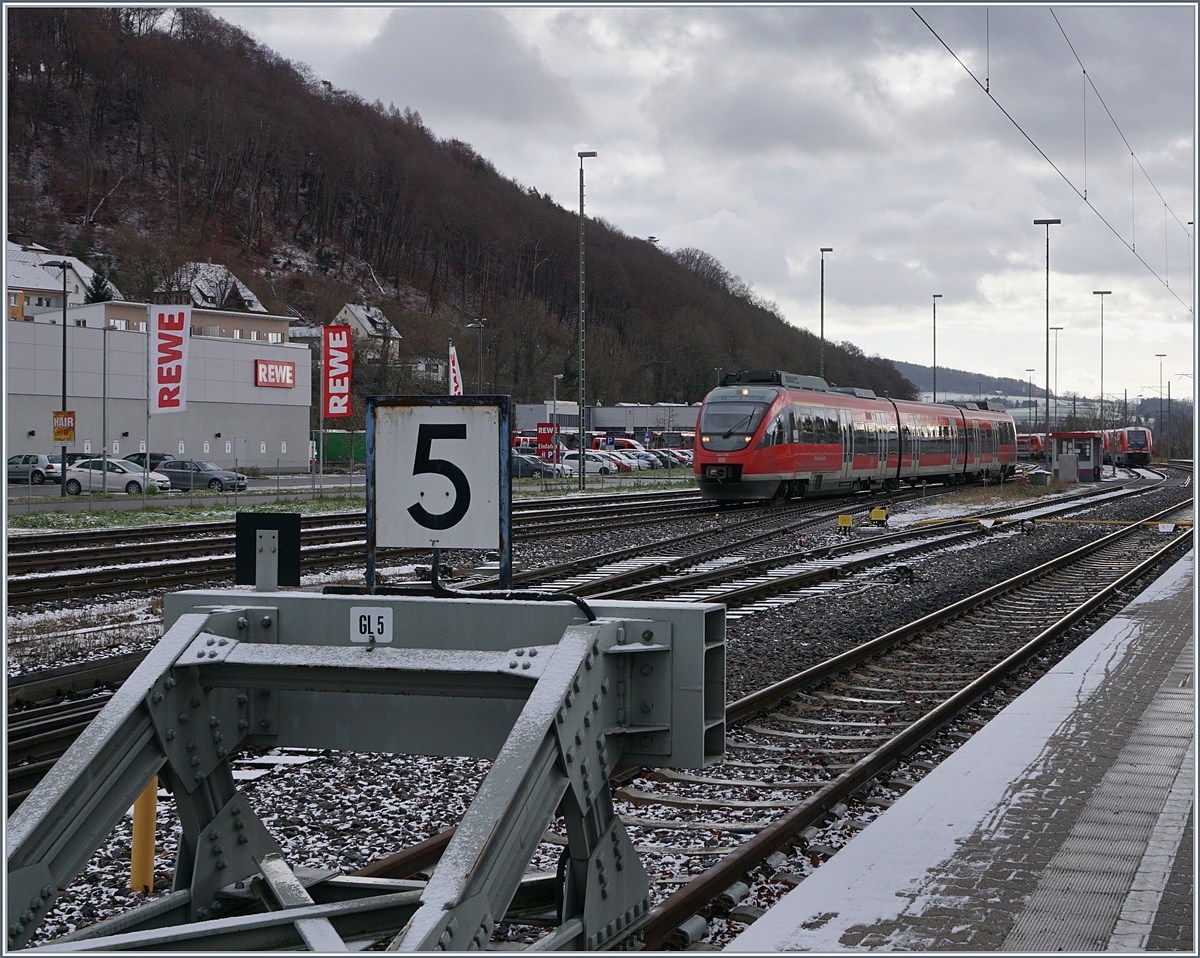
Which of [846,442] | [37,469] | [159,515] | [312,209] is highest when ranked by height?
[312,209]

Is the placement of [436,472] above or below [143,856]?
above

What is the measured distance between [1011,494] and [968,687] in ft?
125

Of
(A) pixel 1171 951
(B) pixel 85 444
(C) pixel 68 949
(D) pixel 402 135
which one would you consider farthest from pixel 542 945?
(D) pixel 402 135

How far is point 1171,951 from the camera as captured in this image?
4617 mm

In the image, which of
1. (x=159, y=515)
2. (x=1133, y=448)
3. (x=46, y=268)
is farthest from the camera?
(x=1133, y=448)

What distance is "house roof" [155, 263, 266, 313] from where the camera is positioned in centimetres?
10188

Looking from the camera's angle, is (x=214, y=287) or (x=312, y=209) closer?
(x=214, y=287)

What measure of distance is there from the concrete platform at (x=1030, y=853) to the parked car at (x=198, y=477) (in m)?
39.9

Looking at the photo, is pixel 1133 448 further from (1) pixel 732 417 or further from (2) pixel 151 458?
(2) pixel 151 458

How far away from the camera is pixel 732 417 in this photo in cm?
3294

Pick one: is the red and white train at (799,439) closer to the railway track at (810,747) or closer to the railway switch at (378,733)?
the railway track at (810,747)

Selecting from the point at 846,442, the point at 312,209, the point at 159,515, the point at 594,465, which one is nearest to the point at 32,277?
the point at 594,465

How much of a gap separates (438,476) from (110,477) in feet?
131

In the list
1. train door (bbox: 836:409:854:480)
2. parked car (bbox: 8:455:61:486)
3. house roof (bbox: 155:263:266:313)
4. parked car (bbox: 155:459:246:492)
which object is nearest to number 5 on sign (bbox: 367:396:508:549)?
train door (bbox: 836:409:854:480)
